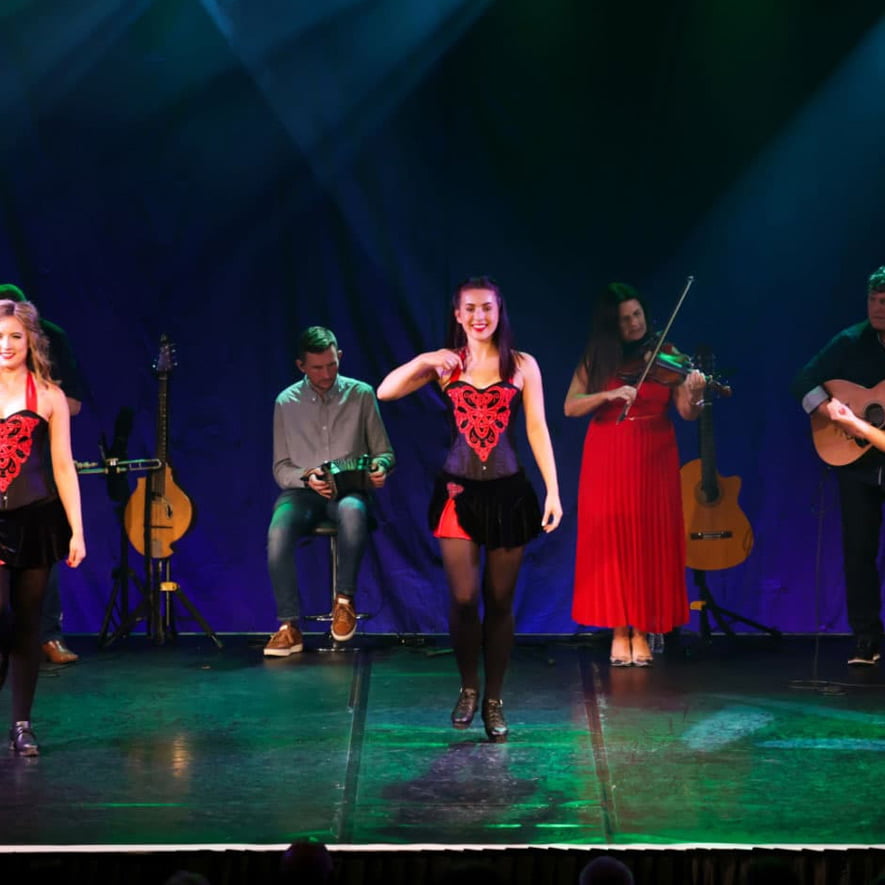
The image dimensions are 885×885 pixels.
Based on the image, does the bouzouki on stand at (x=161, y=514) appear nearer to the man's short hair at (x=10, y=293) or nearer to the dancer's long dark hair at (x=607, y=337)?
the man's short hair at (x=10, y=293)

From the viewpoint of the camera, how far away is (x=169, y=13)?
748 cm

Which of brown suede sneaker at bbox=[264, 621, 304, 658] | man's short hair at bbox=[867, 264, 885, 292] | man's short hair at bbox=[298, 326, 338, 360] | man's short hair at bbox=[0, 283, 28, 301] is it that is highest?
man's short hair at bbox=[867, 264, 885, 292]

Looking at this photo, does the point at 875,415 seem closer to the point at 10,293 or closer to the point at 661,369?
the point at 661,369

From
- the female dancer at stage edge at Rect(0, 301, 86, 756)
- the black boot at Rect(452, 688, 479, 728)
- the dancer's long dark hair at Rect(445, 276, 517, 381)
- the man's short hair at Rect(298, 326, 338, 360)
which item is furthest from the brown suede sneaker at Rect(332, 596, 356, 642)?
the female dancer at stage edge at Rect(0, 301, 86, 756)

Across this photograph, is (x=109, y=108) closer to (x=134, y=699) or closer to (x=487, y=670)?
(x=134, y=699)

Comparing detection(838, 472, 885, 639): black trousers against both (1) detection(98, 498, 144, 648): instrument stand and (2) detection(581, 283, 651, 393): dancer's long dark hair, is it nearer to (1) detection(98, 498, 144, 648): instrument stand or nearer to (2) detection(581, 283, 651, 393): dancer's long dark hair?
(2) detection(581, 283, 651, 393): dancer's long dark hair

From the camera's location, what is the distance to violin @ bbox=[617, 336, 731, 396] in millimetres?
6590

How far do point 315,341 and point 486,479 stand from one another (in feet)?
6.66

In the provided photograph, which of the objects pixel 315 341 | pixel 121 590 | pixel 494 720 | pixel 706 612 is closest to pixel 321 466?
pixel 315 341

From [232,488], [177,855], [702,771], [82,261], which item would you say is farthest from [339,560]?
[177,855]

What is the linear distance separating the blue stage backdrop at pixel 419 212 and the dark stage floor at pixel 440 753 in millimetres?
898

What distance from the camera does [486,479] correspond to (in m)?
5.30

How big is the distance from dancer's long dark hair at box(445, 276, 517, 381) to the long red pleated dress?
1307 millimetres

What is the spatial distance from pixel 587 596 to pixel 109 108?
350 cm
